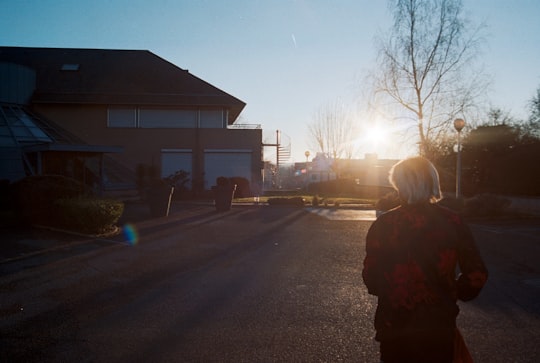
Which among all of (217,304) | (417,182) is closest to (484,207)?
(217,304)

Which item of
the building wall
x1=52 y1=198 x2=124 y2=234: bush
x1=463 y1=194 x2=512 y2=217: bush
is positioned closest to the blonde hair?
x1=52 y1=198 x2=124 y2=234: bush

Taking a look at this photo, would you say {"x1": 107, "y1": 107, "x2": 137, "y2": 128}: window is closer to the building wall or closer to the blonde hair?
the building wall

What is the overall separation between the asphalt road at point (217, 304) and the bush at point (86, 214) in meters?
0.62

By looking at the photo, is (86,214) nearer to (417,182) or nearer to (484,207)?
(417,182)

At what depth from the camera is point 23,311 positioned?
646 cm

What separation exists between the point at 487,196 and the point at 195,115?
18.3m

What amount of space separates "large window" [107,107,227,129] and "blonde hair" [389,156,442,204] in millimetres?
29111

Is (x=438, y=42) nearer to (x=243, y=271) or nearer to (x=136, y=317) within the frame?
(x=243, y=271)

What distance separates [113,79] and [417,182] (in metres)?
32.3

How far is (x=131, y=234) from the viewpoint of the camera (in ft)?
43.2

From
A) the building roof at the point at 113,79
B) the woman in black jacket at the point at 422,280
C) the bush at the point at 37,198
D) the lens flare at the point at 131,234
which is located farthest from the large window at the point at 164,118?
the woman in black jacket at the point at 422,280

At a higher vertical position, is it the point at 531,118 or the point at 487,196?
the point at 531,118

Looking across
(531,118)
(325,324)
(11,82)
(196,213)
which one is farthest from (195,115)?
(325,324)

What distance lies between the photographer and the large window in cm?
3155
